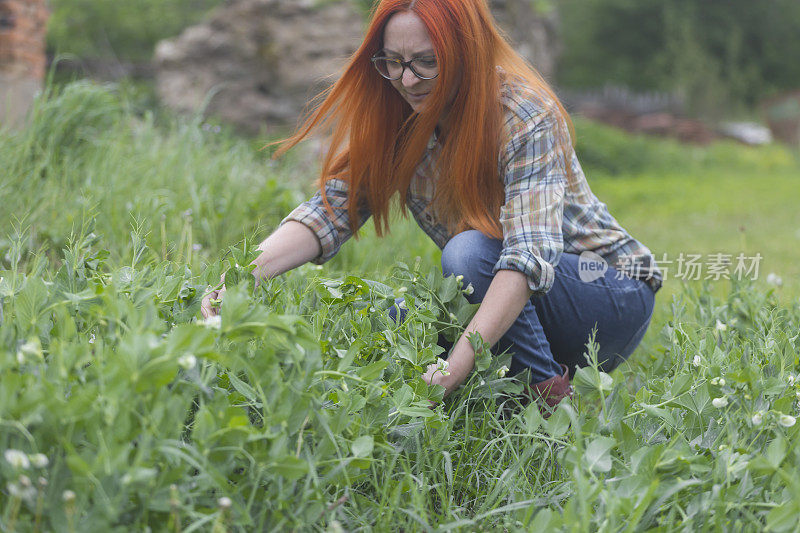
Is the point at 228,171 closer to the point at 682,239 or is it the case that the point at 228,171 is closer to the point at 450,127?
the point at 450,127

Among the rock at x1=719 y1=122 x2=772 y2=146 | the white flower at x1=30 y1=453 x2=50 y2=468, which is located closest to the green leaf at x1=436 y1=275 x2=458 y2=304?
the white flower at x1=30 y1=453 x2=50 y2=468

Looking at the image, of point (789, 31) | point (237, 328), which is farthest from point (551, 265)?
point (789, 31)

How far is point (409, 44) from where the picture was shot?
5.85ft

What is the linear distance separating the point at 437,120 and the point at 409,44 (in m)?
0.20

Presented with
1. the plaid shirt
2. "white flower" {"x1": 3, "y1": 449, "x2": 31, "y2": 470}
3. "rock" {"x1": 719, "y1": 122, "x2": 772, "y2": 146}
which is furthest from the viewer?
"rock" {"x1": 719, "y1": 122, "x2": 772, "y2": 146}

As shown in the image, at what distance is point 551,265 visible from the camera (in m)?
1.73

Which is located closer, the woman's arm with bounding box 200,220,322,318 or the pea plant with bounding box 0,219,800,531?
the pea plant with bounding box 0,219,800,531

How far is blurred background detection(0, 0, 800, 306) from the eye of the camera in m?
3.02

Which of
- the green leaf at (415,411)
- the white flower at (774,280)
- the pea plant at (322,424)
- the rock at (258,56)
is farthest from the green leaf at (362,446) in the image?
the rock at (258,56)

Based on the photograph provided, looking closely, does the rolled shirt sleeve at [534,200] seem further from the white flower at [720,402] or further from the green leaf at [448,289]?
the white flower at [720,402]

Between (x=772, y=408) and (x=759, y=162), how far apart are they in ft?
35.9

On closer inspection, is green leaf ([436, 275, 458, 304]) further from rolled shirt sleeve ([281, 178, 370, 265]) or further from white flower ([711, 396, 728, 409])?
white flower ([711, 396, 728, 409])

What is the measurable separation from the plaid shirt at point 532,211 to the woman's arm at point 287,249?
23 millimetres

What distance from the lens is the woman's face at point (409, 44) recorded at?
5.82 feet
